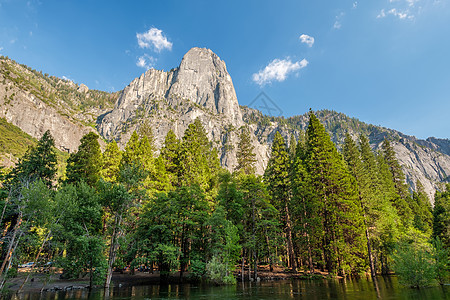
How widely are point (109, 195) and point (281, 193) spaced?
2097cm

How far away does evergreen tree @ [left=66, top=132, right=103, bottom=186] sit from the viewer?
1095 inches

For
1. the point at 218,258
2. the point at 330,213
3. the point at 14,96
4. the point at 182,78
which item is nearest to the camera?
the point at 218,258

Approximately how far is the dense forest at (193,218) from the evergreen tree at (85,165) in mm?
128

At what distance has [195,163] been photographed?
31.5 metres

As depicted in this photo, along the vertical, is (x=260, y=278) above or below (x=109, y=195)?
below

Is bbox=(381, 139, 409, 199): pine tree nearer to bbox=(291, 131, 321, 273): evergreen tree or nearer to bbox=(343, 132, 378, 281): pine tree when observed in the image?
bbox=(343, 132, 378, 281): pine tree

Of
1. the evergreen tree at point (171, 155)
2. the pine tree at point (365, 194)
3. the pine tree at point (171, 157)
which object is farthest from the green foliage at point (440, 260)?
the evergreen tree at point (171, 155)

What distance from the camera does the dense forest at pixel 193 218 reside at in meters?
17.2

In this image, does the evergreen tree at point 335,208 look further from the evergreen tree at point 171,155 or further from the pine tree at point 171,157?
the evergreen tree at point 171,155

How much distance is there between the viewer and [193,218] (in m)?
24.8

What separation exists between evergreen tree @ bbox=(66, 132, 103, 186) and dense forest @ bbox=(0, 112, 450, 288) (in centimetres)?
13

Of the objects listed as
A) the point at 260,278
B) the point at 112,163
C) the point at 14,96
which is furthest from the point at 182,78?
the point at 260,278

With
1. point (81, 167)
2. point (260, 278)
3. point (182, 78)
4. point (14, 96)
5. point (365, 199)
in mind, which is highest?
point (182, 78)

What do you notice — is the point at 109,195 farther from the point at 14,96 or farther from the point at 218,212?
the point at 14,96
